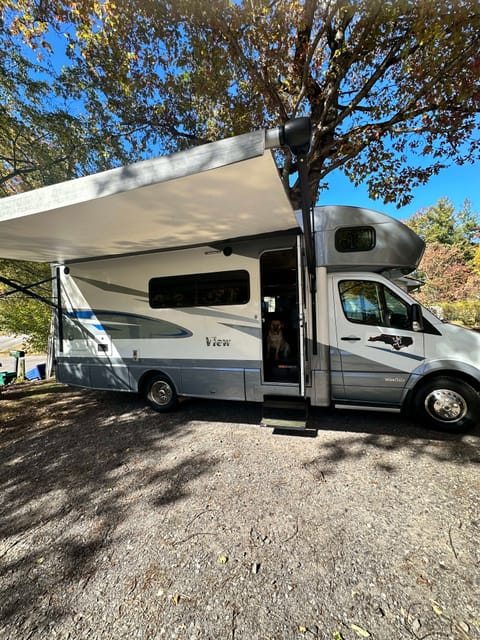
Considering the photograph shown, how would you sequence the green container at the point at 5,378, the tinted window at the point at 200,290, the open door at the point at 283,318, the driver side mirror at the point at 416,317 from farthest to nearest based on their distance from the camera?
the green container at the point at 5,378 < the tinted window at the point at 200,290 < the open door at the point at 283,318 < the driver side mirror at the point at 416,317

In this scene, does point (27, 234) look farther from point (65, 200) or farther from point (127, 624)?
point (127, 624)

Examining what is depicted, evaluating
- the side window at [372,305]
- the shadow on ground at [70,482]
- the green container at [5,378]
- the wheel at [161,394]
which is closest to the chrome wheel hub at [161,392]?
the wheel at [161,394]

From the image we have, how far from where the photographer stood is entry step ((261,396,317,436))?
139 inches

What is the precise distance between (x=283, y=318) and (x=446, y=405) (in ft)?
8.76

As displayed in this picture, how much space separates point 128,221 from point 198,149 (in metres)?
1.40

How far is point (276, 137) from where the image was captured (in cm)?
180

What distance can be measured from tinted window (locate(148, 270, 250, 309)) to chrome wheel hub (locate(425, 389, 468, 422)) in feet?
8.65

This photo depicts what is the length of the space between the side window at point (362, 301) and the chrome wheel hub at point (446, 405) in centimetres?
108

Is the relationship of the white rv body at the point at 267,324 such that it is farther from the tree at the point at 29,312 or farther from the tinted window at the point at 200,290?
the tree at the point at 29,312

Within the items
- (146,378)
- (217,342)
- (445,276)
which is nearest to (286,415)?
(217,342)

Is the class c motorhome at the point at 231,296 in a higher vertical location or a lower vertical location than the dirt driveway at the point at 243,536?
higher

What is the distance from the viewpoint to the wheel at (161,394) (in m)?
4.50

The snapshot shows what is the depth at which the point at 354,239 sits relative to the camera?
366cm

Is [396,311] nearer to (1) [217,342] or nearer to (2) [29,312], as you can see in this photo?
(1) [217,342]
